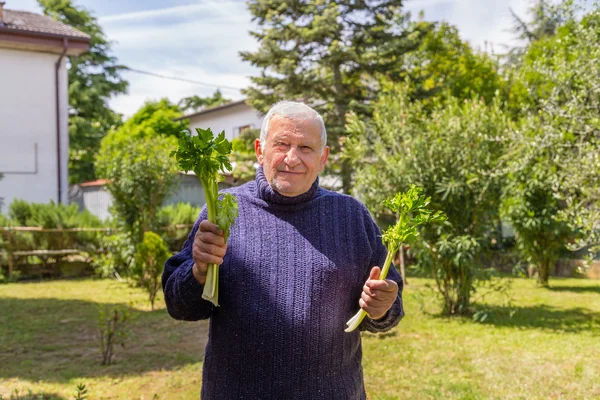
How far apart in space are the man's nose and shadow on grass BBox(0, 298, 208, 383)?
15.5ft

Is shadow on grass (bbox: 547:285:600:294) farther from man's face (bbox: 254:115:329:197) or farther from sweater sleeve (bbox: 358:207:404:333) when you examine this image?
man's face (bbox: 254:115:329:197)

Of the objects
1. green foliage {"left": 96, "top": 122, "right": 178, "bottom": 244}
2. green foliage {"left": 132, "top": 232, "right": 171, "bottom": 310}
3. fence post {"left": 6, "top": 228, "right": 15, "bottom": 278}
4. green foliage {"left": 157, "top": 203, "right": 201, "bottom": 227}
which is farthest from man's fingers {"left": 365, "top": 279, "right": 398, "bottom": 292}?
fence post {"left": 6, "top": 228, "right": 15, "bottom": 278}

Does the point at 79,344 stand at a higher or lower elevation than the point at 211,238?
lower

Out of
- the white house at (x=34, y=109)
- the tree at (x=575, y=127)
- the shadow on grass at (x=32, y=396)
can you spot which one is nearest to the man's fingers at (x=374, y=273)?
the shadow on grass at (x=32, y=396)

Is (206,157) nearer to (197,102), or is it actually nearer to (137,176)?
(137,176)

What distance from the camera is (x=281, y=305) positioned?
7.16 feet

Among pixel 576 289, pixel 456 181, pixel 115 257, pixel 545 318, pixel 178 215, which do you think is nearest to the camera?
pixel 456 181

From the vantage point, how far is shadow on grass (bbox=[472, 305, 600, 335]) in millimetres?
8352

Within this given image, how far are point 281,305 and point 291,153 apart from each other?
55 cm

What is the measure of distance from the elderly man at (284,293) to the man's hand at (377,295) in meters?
0.07

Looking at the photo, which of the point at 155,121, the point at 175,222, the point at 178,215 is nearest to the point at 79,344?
the point at 175,222

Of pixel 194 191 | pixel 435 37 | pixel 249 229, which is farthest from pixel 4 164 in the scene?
pixel 249 229

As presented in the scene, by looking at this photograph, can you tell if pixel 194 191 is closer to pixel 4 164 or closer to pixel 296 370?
pixel 4 164

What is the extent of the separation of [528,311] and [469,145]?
304 cm
